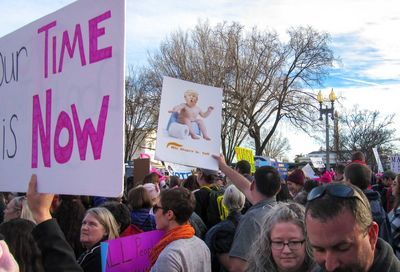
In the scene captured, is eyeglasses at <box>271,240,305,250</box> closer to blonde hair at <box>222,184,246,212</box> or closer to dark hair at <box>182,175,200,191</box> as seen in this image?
blonde hair at <box>222,184,246,212</box>

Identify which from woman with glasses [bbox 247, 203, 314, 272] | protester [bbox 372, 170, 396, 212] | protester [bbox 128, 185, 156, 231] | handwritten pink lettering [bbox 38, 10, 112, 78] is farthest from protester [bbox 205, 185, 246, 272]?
protester [bbox 372, 170, 396, 212]

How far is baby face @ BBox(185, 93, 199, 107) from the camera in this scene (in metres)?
5.16

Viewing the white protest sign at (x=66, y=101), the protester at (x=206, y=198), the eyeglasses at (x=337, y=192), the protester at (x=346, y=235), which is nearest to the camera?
the protester at (x=346, y=235)

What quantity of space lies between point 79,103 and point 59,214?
2697 millimetres

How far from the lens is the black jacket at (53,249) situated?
2.46 m

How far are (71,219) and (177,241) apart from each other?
1669 mm

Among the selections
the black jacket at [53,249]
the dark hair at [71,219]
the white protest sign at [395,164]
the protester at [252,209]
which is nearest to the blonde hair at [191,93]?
the protester at [252,209]

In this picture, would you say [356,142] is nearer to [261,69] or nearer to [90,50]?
[261,69]

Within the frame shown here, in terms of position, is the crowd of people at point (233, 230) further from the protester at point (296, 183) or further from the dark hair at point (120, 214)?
the protester at point (296, 183)

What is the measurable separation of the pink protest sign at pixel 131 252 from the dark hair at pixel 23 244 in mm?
672

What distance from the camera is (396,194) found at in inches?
239

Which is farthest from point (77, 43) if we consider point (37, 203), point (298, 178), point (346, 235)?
point (298, 178)

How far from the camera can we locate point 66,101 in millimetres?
2594

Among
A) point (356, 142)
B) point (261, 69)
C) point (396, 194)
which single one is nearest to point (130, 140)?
point (261, 69)
